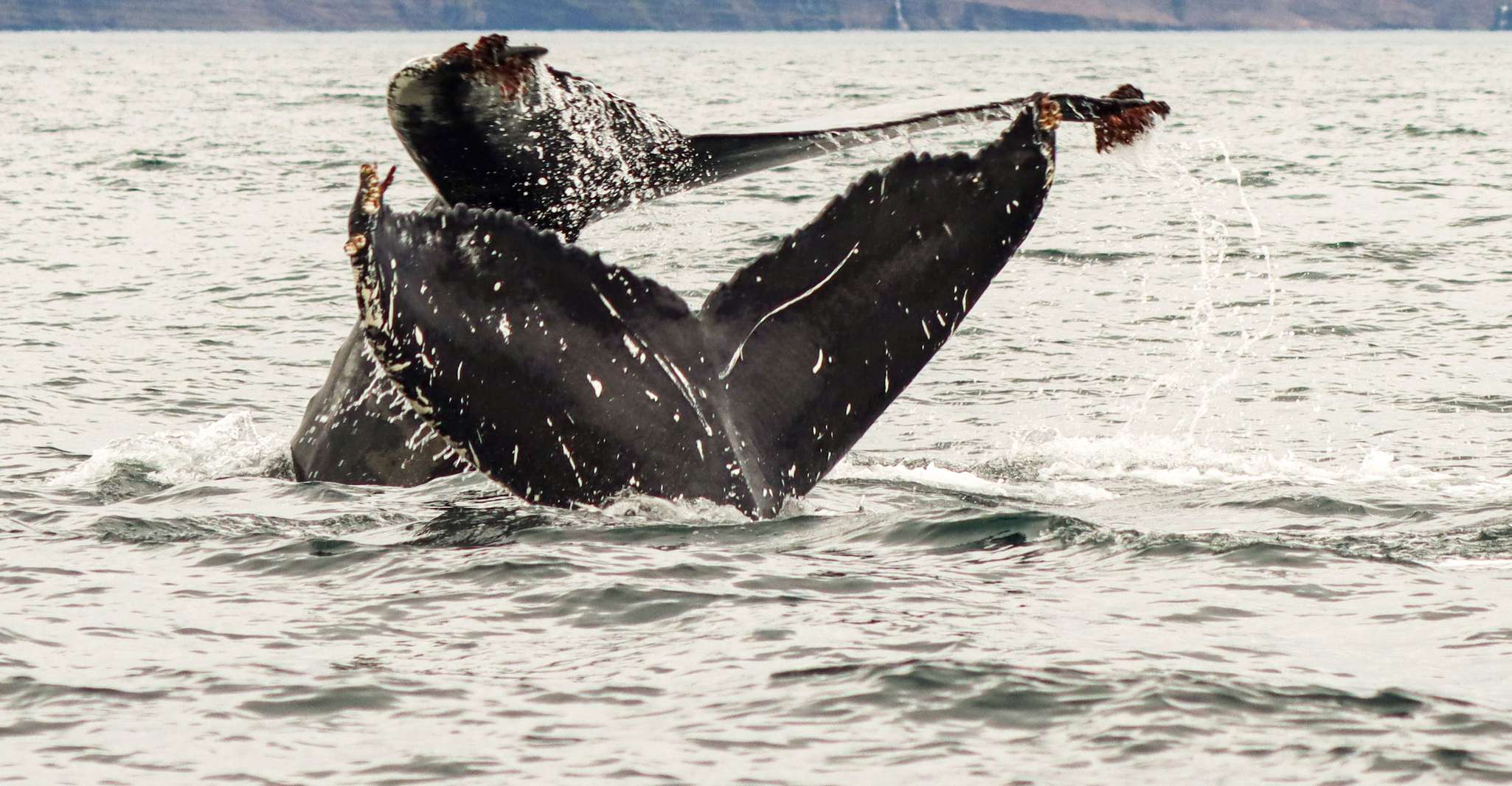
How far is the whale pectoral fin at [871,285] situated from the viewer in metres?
5.86

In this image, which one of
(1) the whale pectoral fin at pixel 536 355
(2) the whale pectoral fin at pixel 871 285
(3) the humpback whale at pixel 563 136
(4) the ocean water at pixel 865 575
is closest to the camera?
(4) the ocean water at pixel 865 575

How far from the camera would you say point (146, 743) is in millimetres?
4660

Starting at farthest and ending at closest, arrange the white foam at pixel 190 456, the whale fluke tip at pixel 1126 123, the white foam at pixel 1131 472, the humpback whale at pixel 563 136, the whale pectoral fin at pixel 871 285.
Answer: the white foam at pixel 190 456
the white foam at pixel 1131 472
the whale pectoral fin at pixel 871 285
the whale fluke tip at pixel 1126 123
the humpback whale at pixel 563 136

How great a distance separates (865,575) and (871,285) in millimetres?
976

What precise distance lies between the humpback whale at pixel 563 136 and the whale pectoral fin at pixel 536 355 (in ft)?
0.75

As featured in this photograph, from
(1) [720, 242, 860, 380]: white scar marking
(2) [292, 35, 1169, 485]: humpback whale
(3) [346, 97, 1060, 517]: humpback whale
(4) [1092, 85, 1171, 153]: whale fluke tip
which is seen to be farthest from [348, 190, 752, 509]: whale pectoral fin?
(4) [1092, 85, 1171, 153]: whale fluke tip

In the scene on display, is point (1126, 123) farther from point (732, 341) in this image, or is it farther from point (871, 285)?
point (732, 341)

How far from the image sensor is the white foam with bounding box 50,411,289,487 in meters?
8.20

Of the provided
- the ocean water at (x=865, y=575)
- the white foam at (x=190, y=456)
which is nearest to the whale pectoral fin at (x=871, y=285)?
the ocean water at (x=865, y=575)

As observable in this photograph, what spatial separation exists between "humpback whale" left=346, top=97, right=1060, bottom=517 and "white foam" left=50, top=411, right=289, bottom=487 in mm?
2640

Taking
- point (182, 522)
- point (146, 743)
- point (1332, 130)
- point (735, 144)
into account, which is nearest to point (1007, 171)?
point (735, 144)

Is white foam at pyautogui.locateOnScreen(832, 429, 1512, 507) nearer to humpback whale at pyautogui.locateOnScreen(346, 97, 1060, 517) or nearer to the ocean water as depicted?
the ocean water

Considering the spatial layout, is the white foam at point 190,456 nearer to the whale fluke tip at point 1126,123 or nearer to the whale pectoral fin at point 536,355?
the whale pectoral fin at point 536,355

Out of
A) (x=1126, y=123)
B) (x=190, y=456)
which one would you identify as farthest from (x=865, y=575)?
(x=190, y=456)
